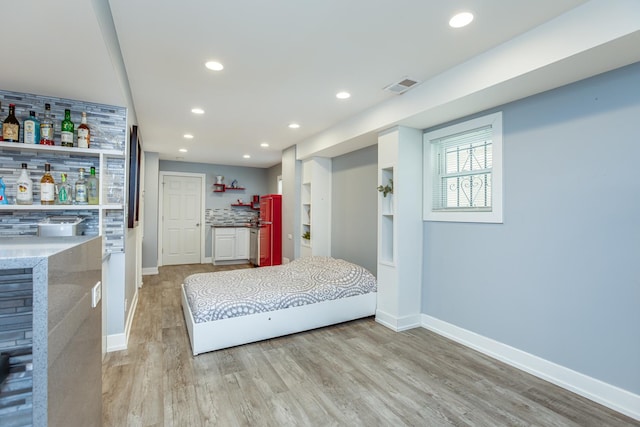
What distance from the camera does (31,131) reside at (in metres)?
2.33

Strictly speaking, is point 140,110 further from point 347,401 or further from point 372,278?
point 347,401

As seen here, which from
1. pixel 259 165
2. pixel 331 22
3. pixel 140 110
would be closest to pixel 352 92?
pixel 331 22

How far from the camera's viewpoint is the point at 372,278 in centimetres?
367

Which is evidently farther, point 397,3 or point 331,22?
point 331,22

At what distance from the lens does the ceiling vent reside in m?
2.76

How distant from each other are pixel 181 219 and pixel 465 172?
6.12 m

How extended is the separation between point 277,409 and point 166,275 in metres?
4.72

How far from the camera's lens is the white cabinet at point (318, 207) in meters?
4.88

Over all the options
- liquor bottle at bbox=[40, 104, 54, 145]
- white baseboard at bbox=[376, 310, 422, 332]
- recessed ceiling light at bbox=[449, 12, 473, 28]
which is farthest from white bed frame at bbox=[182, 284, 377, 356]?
recessed ceiling light at bbox=[449, 12, 473, 28]

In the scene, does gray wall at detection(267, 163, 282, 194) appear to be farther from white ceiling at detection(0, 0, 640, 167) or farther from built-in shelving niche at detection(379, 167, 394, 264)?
built-in shelving niche at detection(379, 167, 394, 264)

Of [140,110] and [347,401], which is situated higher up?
[140,110]

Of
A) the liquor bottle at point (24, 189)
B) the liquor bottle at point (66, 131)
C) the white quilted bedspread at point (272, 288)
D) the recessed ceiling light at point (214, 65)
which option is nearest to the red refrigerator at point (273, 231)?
the white quilted bedspread at point (272, 288)

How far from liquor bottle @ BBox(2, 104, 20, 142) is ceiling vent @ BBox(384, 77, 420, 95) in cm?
304

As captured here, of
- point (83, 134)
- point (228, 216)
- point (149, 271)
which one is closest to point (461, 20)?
point (83, 134)
